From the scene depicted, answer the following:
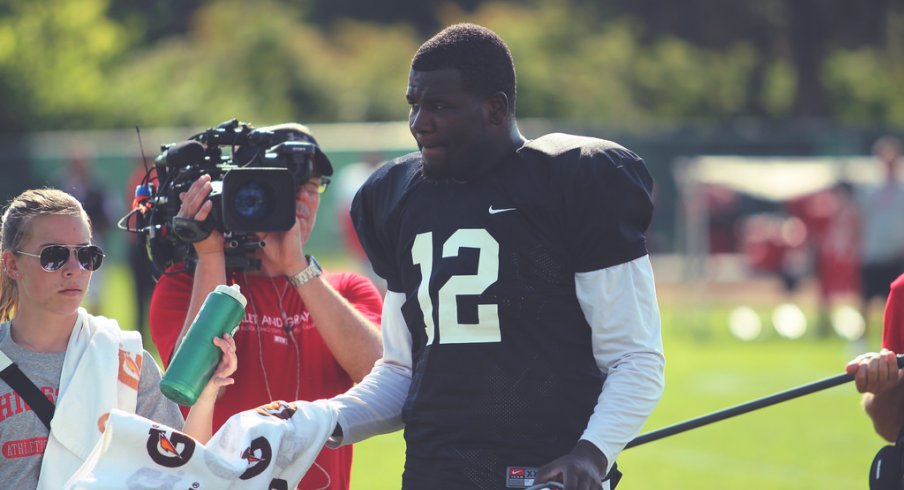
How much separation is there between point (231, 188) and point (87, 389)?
675mm

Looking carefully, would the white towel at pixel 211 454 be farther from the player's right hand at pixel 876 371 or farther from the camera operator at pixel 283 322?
the player's right hand at pixel 876 371

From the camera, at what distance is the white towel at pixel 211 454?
3.32 meters

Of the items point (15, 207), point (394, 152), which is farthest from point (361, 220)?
point (394, 152)

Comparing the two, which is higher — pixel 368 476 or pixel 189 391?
pixel 189 391

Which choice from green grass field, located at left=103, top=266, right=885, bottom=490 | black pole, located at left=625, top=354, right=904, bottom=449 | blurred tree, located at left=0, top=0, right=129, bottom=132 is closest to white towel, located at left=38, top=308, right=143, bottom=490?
black pole, located at left=625, top=354, right=904, bottom=449

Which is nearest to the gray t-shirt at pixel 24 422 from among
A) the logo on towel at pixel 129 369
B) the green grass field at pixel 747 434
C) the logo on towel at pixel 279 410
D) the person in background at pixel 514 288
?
the logo on towel at pixel 129 369

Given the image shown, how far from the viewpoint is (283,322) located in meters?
4.10

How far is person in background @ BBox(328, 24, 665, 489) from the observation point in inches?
133

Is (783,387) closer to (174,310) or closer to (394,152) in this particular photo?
(174,310)

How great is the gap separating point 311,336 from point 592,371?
3.31 feet

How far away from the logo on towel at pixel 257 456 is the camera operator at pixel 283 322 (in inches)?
22.1

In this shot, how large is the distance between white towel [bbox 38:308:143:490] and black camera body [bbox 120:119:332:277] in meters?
0.32

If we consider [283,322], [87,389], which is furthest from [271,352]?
[87,389]

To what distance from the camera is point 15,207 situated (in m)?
3.91
